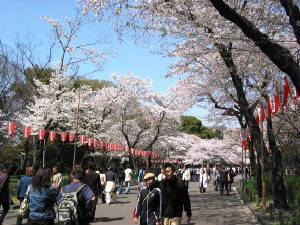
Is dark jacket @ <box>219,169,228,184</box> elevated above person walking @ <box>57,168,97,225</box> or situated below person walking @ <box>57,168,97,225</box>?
above

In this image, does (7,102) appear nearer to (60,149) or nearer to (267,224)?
(60,149)

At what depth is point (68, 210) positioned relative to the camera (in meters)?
4.91

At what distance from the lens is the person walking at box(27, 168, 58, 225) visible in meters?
4.77

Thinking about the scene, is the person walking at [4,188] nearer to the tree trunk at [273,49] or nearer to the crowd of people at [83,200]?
the crowd of people at [83,200]

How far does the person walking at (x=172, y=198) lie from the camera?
5.68m

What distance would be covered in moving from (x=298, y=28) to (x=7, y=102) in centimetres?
2951

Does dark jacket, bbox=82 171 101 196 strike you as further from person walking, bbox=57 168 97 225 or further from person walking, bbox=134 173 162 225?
person walking, bbox=57 168 97 225


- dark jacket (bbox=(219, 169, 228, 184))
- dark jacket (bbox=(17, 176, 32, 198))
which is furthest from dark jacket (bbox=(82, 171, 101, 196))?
dark jacket (bbox=(219, 169, 228, 184))

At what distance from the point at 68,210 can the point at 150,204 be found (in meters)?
1.23

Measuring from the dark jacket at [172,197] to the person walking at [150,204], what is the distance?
32 cm

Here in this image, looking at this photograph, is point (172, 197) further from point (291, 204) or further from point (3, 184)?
point (291, 204)

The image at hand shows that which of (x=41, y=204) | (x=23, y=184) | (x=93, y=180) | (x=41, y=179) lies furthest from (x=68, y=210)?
(x=93, y=180)

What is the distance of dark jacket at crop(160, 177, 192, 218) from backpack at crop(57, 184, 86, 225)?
1.48 metres

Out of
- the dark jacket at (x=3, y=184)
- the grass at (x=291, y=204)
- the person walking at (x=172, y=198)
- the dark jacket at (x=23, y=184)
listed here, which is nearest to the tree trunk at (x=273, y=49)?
the person walking at (x=172, y=198)
